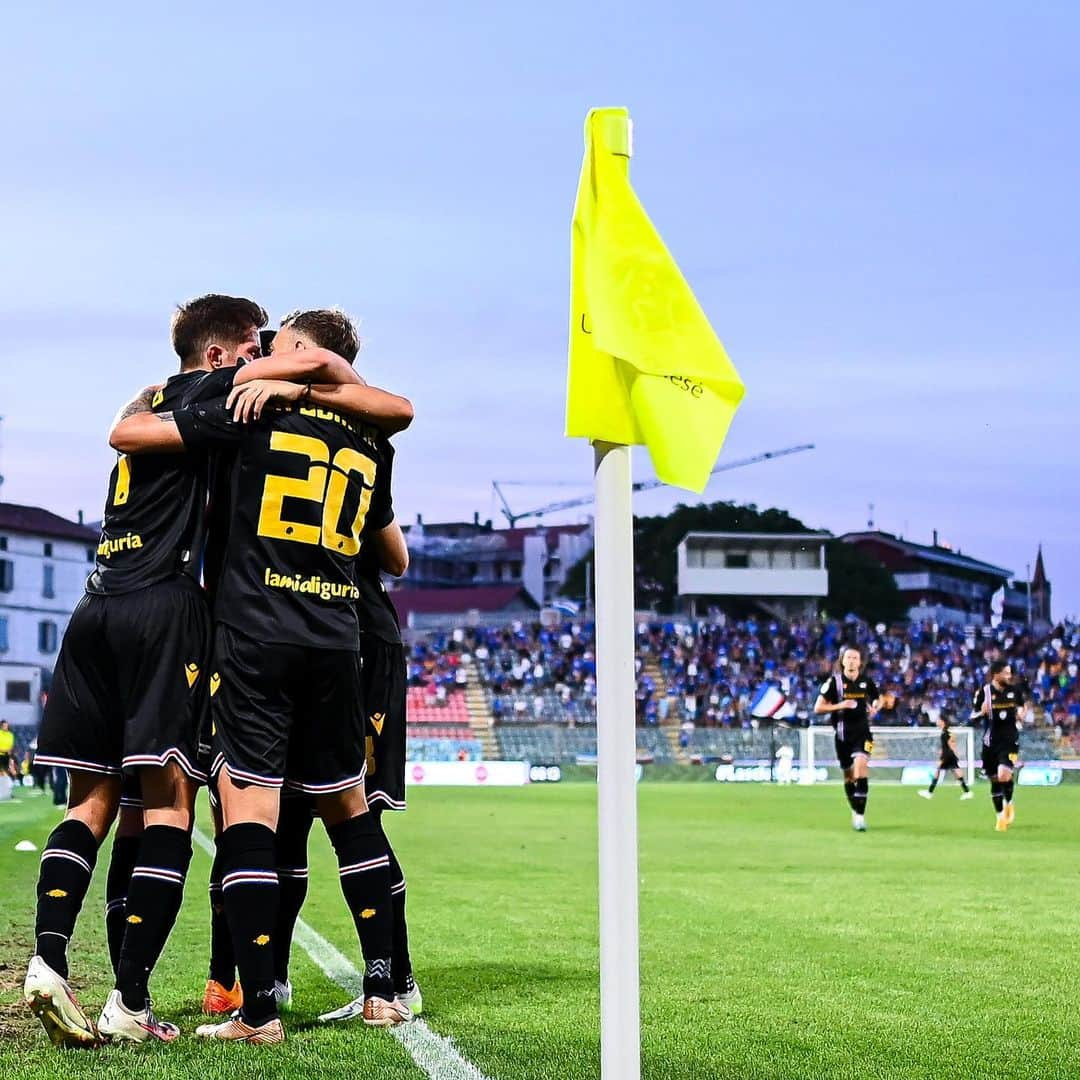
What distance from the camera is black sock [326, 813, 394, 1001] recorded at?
5.73 metres

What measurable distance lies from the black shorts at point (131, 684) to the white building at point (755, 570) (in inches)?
3371

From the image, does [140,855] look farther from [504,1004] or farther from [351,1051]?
[504,1004]

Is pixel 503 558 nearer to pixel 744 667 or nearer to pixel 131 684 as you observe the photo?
pixel 744 667

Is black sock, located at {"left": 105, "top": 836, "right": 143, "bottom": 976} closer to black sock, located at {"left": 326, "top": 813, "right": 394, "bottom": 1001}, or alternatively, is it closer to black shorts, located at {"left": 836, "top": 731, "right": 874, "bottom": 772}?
black sock, located at {"left": 326, "top": 813, "right": 394, "bottom": 1001}

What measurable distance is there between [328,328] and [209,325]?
1.45 ft

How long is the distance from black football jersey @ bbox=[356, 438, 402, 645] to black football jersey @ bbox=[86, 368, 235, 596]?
663 millimetres

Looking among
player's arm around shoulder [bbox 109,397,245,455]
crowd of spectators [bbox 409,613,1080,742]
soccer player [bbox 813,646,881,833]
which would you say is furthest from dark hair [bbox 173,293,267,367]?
crowd of spectators [bbox 409,613,1080,742]

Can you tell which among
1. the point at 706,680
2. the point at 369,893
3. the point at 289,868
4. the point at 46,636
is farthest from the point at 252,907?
the point at 46,636

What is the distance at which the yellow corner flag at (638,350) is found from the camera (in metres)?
3.53

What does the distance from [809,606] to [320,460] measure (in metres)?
89.9

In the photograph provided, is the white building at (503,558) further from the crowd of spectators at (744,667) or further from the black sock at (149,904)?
the black sock at (149,904)

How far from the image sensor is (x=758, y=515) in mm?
115000

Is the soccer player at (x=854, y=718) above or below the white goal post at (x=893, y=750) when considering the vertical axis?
above

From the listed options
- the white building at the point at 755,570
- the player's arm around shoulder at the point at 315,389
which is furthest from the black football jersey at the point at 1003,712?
the white building at the point at 755,570
